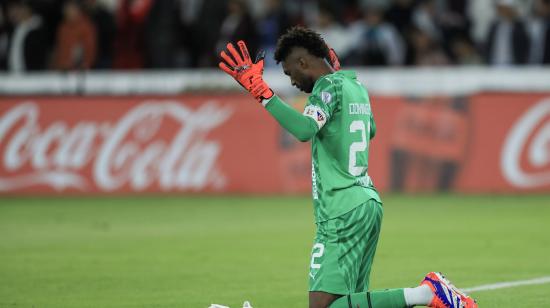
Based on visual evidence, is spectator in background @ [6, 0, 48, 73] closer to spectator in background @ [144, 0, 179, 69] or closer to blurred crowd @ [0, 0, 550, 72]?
blurred crowd @ [0, 0, 550, 72]

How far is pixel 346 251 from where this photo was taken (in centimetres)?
704

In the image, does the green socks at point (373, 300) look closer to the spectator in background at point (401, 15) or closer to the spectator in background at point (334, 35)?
the spectator in background at point (334, 35)

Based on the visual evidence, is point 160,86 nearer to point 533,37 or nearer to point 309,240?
point 533,37

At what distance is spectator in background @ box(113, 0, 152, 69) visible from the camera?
21266 millimetres

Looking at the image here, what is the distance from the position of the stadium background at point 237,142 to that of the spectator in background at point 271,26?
1.5 inches

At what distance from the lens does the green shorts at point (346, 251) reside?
6961 millimetres

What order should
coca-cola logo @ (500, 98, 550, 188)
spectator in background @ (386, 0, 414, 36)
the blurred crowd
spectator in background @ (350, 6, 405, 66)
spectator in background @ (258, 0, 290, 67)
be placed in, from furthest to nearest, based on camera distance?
spectator in background @ (386, 0, 414, 36) → spectator in background @ (258, 0, 290, 67) → spectator in background @ (350, 6, 405, 66) → the blurred crowd → coca-cola logo @ (500, 98, 550, 188)

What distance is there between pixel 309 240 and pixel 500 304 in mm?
4667

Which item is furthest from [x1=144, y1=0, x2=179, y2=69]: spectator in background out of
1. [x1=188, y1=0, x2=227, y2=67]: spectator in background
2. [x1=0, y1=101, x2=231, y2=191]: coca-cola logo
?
[x1=0, y1=101, x2=231, y2=191]: coca-cola logo

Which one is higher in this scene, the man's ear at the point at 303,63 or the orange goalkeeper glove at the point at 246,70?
the man's ear at the point at 303,63

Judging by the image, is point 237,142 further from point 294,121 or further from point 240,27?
point 294,121

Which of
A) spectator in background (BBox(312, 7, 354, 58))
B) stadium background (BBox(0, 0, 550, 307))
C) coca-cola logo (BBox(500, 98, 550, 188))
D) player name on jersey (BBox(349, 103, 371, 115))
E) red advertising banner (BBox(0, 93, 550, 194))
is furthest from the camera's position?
spectator in background (BBox(312, 7, 354, 58))

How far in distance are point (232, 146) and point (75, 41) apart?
425cm

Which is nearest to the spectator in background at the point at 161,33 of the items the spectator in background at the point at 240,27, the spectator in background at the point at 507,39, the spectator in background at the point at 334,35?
the spectator in background at the point at 240,27
